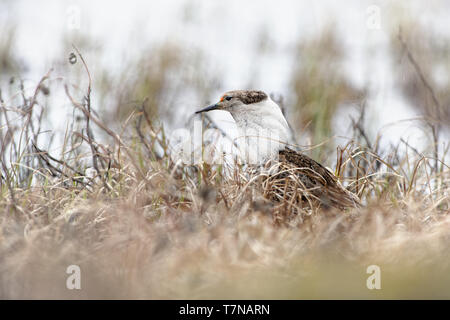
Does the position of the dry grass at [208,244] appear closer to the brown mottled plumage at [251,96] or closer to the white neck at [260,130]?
the white neck at [260,130]

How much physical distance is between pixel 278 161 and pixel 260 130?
0.32m

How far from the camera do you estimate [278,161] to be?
4.10 m

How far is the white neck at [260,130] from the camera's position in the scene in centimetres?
413

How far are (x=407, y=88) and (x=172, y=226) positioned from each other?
6.48 m

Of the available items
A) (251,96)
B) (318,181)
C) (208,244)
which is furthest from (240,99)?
(208,244)

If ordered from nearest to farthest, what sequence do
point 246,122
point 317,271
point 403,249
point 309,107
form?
point 317,271 → point 403,249 → point 246,122 → point 309,107

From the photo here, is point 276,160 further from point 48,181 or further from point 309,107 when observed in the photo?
point 309,107

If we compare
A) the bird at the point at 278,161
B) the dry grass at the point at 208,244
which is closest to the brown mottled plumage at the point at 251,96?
the bird at the point at 278,161

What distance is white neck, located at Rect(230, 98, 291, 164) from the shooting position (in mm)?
4129

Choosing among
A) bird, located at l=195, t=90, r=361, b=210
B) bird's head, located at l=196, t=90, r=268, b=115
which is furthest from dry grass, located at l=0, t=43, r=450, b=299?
bird's head, located at l=196, t=90, r=268, b=115

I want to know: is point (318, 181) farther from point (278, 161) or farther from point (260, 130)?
point (260, 130)
